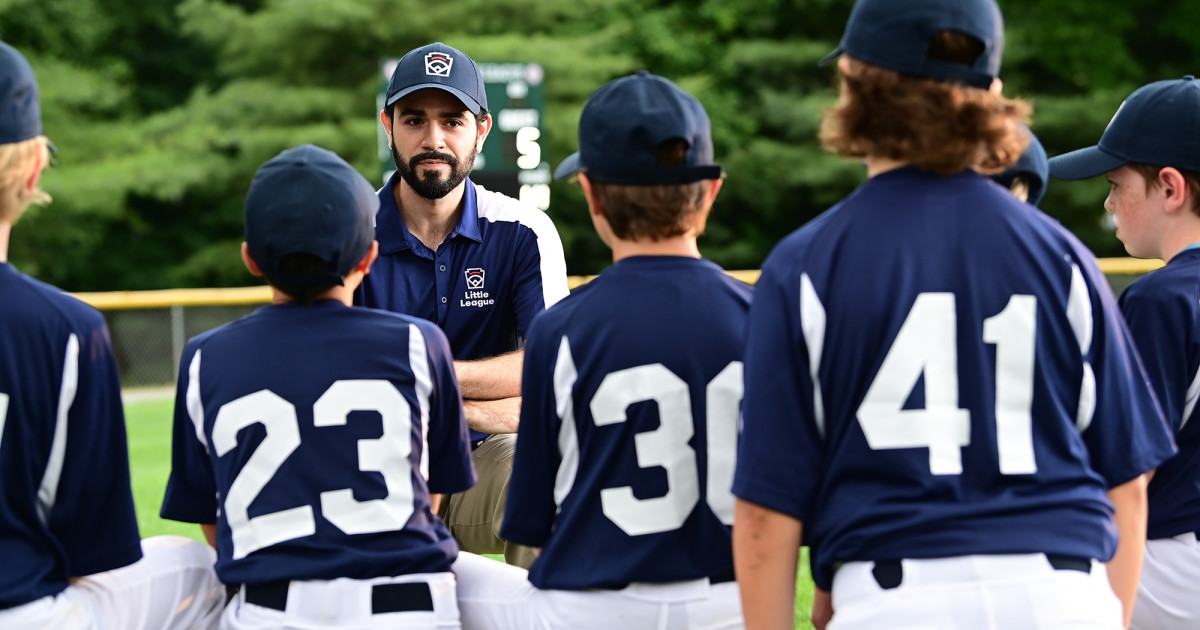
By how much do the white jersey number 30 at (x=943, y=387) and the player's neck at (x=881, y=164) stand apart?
0.27m

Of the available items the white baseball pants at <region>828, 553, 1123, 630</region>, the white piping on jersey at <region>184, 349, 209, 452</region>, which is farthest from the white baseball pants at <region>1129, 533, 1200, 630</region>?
the white piping on jersey at <region>184, 349, 209, 452</region>

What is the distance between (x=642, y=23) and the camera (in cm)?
2789

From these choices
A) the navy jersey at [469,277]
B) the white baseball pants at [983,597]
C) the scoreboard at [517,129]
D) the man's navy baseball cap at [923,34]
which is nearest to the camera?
the white baseball pants at [983,597]

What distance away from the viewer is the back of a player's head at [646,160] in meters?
2.58

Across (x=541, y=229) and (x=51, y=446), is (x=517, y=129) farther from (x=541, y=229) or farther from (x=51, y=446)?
(x=51, y=446)

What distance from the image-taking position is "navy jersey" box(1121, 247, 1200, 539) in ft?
9.61

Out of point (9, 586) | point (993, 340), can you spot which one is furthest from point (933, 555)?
point (9, 586)

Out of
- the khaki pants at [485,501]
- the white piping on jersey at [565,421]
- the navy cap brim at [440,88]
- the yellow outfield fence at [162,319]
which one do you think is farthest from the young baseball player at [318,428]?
the yellow outfield fence at [162,319]

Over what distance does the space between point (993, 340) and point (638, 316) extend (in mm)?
724

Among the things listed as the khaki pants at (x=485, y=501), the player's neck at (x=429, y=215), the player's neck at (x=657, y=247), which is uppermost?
the player's neck at (x=657, y=247)

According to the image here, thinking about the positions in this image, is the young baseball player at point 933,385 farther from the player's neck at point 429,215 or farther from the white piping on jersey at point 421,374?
the player's neck at point 429,215

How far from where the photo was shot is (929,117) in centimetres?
223

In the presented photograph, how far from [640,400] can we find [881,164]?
0.67 m

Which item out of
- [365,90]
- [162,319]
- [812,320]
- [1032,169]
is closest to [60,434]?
[812,320]
